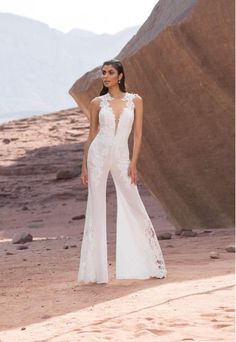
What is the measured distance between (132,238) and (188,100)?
3473 millimetres

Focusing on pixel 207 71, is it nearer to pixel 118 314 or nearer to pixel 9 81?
pixel 118 314

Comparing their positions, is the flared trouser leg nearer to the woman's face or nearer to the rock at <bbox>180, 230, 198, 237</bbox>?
the woman's face

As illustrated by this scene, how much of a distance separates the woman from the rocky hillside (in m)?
2.69

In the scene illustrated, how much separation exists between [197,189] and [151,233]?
3725 millimetres

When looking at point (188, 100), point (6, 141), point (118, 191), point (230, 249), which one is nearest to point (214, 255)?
point (230, 249)

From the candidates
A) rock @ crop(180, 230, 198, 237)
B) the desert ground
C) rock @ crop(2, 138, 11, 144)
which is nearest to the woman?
the desert ground

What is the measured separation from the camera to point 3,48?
610ft

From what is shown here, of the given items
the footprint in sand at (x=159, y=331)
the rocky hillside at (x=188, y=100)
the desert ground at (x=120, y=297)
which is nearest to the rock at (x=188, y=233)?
the desert ground at (x=120, y=297)

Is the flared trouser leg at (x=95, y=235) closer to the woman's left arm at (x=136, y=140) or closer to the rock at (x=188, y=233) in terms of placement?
the woman's left arm at (x=136, y=140)

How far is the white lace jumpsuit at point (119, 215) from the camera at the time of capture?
5.57 meters

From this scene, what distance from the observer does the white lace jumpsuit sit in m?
5.57

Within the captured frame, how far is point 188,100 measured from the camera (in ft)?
28.8

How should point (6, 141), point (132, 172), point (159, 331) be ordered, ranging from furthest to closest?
point (6, 141), point (132, 172), point (159, 331)

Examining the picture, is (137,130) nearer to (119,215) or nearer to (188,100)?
(119,215)
